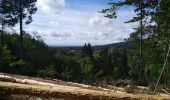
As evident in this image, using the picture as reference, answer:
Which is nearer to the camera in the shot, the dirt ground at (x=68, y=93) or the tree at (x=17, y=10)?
the dirt ground at (x=68, y=93)

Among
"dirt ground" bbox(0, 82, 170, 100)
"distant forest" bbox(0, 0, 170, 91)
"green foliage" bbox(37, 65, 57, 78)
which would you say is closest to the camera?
"dirt ground" bbox(0, 82, 170, 100)

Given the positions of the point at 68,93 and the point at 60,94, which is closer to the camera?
the point at 68,93

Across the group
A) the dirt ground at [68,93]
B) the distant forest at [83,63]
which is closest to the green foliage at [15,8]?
the distant forest at [83,63]

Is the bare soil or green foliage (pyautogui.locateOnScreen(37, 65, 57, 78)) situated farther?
green foliage (pyautogui.locateOnScreen(37, 65, 57, 78))

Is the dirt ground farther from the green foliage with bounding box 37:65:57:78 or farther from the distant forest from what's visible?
the green foliage with bounding box 37:65:57:78

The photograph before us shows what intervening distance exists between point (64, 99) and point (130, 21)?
6.59m

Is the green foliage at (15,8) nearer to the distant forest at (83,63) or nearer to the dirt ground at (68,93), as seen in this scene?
the distant forest at (83,63)

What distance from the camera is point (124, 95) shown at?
12.0m

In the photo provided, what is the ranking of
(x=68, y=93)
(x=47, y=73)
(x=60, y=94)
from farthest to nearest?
(x=47, y=73) → (x=60, y=94) → (x=68, y=93)

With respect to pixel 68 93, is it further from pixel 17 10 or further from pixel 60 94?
pixel 17 10

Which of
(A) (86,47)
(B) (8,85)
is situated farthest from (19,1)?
(A) (86,47)

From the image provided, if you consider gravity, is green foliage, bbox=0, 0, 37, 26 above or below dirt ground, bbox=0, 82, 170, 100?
above

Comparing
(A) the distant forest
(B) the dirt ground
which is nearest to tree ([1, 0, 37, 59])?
(A) the distant forest

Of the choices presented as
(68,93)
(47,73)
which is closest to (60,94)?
(68,93)
